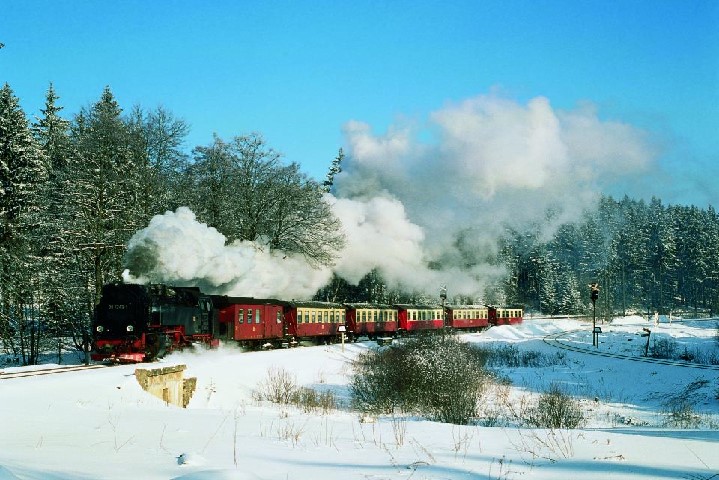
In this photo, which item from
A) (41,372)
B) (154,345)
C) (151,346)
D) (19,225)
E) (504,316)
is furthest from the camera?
(504,316)

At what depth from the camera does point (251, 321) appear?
29.1 meters

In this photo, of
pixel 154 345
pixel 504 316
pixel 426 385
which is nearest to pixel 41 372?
pixel 154 345

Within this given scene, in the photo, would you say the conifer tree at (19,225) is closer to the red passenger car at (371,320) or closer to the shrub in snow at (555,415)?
the red passenger car at (371,320)

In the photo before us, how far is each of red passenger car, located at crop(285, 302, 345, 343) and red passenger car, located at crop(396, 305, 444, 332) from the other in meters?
7.30

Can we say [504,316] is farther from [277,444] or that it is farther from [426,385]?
[277,444]

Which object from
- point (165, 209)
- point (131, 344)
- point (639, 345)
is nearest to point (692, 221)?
point (639, 345)

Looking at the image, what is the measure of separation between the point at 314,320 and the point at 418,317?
43.7ft

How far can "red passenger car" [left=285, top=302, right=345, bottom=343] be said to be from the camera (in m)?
33.5

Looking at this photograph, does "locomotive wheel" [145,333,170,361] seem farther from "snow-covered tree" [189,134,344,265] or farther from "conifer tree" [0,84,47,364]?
"snow-covered tree" [189,134,344,265]

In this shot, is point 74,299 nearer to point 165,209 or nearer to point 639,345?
point 165,209

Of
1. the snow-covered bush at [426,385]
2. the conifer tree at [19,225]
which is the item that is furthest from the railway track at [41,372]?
the conifer tree at [19,225]

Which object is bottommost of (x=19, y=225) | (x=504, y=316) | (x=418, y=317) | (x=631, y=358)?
(x=631, y=358)

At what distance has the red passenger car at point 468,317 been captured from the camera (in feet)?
165

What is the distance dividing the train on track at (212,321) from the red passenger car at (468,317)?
4.85 meters
